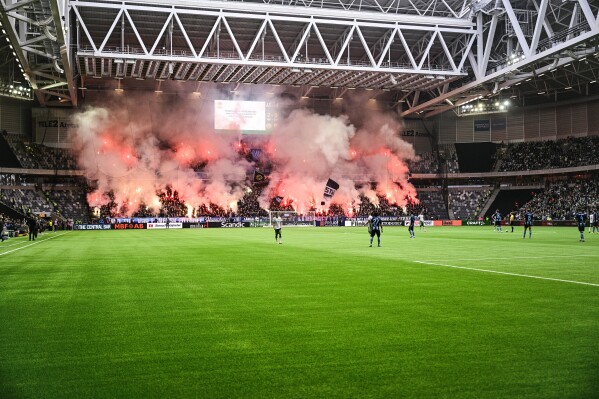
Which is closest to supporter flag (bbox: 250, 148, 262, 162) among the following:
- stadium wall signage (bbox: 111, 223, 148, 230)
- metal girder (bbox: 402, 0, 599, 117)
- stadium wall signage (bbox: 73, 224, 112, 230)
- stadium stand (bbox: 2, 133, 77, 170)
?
stadium wall signage (bbox: 111, 223, 148, 230)

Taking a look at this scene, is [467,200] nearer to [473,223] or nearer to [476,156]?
[476,156]

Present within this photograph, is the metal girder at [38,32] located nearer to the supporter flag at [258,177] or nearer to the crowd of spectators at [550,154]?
the supporter flag at [258,177]

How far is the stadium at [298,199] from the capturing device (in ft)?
22.9

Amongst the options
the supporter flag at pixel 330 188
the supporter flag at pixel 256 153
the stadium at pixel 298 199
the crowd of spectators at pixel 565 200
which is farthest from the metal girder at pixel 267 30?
the crowd of spectators at pixel 565 200

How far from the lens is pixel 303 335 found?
8.27 metres

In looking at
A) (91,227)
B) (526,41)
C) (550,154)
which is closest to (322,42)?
(526,41)

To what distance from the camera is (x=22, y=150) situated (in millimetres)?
75688

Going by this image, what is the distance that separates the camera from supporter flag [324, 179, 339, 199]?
275ft

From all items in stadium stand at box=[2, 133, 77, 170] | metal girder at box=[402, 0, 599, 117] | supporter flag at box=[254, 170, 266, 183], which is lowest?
supporter flag at box=[254, 170, 266, 183]

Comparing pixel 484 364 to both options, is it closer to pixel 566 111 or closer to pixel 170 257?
pixel 170 257

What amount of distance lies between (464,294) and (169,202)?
231 ft

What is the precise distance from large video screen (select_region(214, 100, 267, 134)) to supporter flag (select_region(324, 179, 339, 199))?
595 inches

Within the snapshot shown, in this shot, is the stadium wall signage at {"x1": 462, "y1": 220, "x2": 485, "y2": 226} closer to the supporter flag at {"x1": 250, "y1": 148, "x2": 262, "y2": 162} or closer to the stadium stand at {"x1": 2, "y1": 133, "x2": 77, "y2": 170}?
the supporter flag at {"x1": 250, "y1": 148, "x2": 262, "y2": 162}

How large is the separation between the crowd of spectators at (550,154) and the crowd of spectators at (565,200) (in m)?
3.00
